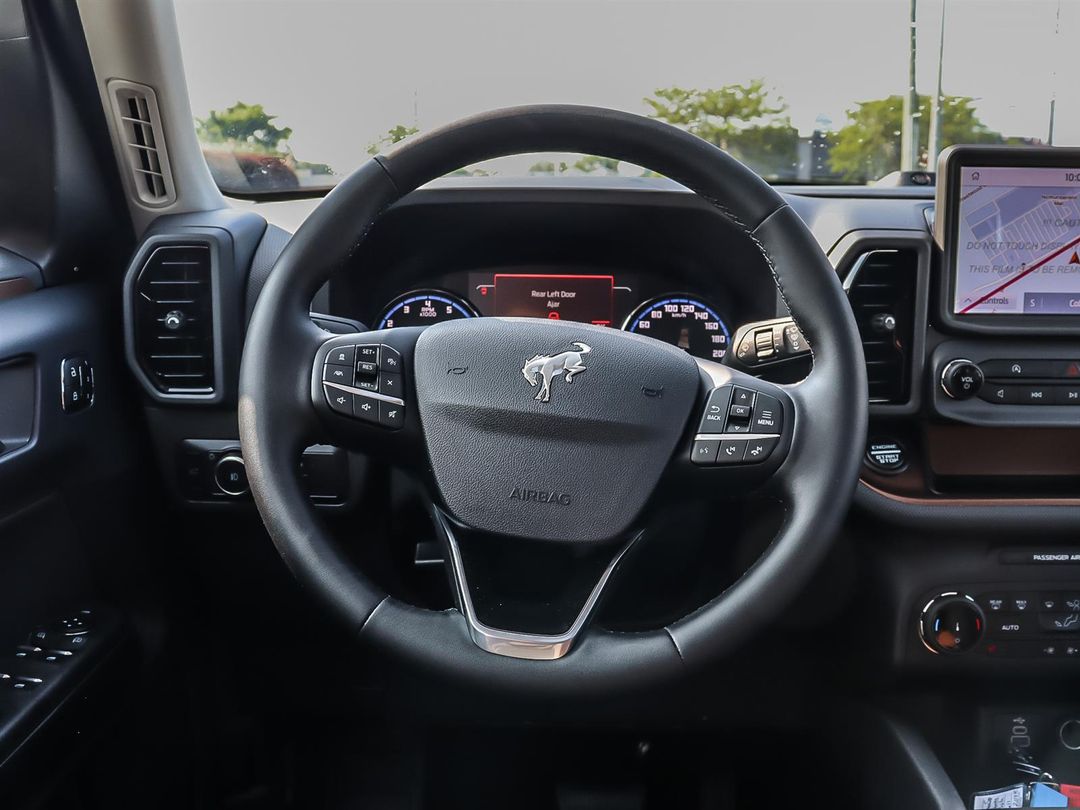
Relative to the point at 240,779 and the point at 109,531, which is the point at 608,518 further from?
the point at 240,779

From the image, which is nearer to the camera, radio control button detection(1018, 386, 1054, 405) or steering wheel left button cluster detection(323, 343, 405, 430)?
steering wheel left button cluster detection(323, 343, 405, 430)

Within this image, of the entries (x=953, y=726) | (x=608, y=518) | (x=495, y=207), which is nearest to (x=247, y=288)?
(x=495, y=207)

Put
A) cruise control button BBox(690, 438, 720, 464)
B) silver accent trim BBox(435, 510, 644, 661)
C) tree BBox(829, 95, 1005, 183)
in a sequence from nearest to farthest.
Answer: silver accent trim BBox(435, 510, 644, 661)
cruise control button BBox(690, 438, 720, 464)
tree BBox(829, 95, 1005, 183)

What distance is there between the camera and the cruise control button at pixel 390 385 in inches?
46.1

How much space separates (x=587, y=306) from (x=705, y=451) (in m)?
0.72

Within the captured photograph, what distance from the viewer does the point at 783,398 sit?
1.16 metres

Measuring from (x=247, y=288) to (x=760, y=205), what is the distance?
0.87 m

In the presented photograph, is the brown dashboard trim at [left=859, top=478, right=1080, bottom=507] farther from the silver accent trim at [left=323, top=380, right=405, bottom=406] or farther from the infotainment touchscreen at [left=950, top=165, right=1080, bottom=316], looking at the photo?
the silver accent trim at [left=323, top=380, right=405, bottom=406]

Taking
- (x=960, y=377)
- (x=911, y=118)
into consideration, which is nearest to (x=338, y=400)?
(x=960, y=377)

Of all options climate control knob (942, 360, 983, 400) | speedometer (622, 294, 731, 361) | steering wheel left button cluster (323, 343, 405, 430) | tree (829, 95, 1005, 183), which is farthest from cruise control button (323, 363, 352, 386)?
tree (829, 95, 1005, 183)

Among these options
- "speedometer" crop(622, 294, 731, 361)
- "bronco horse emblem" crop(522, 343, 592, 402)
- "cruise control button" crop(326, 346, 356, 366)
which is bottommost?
"speedometer" crop(622, 294, 731, 361)

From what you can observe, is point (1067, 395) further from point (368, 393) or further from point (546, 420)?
point (368, 393)

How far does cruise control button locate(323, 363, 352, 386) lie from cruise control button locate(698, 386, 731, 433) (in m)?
0.40

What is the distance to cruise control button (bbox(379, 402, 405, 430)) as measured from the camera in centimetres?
116
